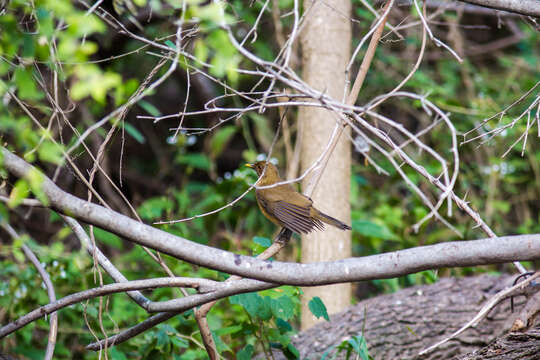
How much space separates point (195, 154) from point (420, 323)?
13.0 feet

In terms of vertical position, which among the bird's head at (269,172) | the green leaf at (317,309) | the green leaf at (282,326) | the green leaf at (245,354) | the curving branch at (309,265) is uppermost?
the bird's head at (269,172)

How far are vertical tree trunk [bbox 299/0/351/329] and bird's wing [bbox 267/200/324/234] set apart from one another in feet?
1.37

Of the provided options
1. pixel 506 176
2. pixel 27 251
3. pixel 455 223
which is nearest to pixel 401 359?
pixel 27 251

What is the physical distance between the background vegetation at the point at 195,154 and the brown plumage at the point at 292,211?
0.94 ft

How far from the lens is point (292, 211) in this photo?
368 cm

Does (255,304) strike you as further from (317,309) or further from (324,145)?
(324,145)

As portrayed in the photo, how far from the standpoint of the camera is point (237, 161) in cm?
876

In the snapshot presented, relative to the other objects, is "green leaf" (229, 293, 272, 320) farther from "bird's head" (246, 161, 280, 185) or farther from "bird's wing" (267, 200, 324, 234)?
"bird's head" (246, 161, 280, 185)

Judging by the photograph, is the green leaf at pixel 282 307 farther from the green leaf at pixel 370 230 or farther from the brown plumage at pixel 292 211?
the green leaf at pixel 370 230

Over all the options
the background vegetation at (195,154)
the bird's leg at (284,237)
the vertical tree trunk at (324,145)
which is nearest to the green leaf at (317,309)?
A: the background vegetation at (195,154)

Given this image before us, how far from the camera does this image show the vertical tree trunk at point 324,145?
4176mm

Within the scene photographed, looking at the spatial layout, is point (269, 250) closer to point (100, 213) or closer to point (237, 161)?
point (100, 213)

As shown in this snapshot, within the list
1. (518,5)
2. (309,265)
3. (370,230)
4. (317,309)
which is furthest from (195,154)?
(309,265)

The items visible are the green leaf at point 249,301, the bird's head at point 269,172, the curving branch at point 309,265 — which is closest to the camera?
the curving branch at point 309,265
